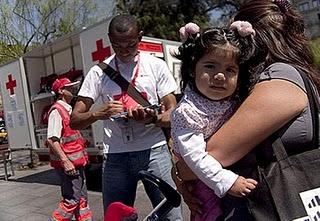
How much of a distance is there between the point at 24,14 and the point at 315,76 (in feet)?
72.6

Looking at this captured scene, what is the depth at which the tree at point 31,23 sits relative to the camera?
21.8 metres

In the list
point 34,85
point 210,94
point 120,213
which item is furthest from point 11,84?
point 210,94

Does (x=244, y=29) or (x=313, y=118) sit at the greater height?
(x=244, y=29)

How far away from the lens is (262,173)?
1505 mm

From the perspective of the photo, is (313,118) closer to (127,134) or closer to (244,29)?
(244,29)

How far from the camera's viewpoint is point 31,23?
22016 mm

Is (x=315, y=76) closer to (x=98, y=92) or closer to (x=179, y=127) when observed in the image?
(x=179, y=127)

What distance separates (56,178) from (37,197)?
1.81 m

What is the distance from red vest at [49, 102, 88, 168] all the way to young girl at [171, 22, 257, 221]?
3.36m

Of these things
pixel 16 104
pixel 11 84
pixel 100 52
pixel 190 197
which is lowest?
pixel 190 197

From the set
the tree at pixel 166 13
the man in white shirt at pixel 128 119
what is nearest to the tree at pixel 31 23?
the tree at pixel 166 13

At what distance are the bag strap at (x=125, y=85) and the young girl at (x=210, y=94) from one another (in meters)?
1.12

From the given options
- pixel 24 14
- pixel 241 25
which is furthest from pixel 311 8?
pixel 241 25

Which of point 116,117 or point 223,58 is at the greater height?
point 223,58
